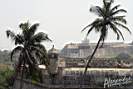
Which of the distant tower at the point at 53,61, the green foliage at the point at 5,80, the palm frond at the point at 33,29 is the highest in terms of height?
the palm frond at the point at 33,29

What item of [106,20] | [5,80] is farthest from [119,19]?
[5,80]

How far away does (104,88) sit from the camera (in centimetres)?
3984

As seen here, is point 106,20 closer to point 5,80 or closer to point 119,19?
point 119,19

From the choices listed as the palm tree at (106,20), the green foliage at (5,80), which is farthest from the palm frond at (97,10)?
the green foliage at (5,80)

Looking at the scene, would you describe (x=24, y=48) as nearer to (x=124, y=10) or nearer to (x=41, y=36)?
(x=41, y=36)

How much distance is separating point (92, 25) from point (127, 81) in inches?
266

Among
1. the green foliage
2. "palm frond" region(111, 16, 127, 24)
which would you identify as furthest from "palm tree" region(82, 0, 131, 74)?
the green foliage

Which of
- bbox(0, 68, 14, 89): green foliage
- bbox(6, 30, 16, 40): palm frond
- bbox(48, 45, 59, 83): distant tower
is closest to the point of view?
bbox(6, 30, 16, 40): palm frond

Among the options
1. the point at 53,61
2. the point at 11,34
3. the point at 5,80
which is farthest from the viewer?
the point at 5,80

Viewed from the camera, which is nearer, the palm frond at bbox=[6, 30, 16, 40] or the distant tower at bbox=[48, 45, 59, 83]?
the palm frond at bbox=[6, 30, 16, 40]

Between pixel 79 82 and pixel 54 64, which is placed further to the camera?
pixel 54 64

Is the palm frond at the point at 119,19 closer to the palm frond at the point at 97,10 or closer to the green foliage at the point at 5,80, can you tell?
the palm frond at the point at 97,10

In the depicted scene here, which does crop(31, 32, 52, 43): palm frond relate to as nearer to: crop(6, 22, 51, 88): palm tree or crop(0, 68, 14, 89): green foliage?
crop(6, 22, 51, 88): palm tree

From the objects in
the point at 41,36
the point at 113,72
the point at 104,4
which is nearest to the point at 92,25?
the point at 104,4
